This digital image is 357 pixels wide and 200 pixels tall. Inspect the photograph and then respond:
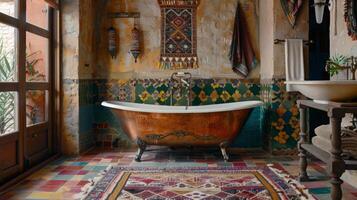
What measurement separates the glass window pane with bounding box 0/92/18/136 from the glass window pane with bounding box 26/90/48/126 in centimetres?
32

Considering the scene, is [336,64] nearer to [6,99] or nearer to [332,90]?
[332,90]

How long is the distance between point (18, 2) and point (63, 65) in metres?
1.11

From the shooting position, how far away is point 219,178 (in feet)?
10.7

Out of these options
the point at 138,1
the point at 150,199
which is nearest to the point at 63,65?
the point at 138,1

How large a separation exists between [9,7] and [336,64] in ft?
9.51

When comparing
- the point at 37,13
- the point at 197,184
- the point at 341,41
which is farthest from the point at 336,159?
the point at 37,13

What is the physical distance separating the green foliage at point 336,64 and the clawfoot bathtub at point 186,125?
104cm

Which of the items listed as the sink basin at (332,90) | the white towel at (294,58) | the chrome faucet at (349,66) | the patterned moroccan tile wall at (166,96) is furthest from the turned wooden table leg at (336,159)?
the patterned moroccan tile wall at (166,96)

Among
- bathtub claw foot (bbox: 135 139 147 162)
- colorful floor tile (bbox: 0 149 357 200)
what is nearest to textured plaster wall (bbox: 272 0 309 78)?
colorful floor tile (bbox: 0 149 357 200)

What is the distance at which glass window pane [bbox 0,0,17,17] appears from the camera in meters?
3.05

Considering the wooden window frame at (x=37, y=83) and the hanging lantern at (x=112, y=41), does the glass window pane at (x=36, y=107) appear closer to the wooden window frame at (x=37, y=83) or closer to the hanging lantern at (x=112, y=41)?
the wooden window frame at (x=37, y=83)

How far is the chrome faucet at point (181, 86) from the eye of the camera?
4.75m

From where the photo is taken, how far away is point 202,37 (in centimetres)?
485

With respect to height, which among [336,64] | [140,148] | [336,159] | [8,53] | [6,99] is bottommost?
[140,148]
